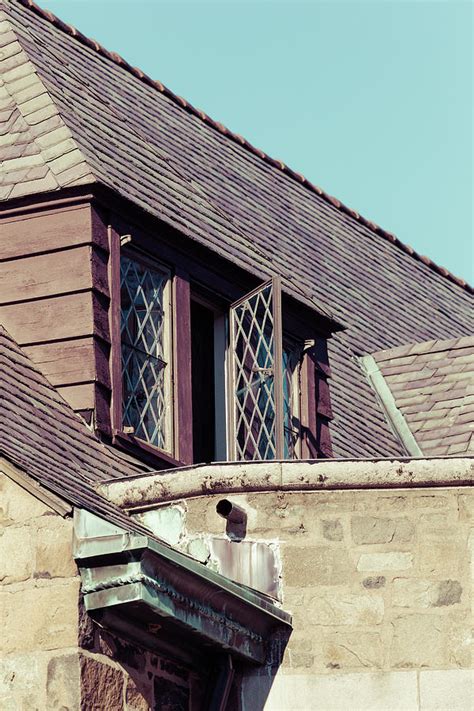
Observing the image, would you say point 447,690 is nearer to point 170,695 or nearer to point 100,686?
point 170,695

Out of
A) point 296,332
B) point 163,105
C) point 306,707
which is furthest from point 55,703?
point 163,105

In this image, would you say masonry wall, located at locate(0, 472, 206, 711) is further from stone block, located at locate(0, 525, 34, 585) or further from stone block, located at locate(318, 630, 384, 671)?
stone block, located at locate(318, 630, 384, 671)

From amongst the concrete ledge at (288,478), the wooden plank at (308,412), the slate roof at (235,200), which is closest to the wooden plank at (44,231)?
the slate roof at (235,200)

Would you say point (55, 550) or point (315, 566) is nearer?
point (55, 550)

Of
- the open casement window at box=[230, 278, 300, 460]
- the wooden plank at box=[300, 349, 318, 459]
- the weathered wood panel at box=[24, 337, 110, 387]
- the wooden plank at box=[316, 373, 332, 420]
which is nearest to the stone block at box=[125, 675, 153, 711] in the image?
the weathered wood panel at box=[24, 337, 110, 387]

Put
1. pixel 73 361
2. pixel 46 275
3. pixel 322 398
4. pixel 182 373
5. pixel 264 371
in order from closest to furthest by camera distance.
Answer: pixel 73 361
pixel 46 275
pixel 182 373
pixel 264 371
pixel 322 398

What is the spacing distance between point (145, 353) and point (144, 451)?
67 cm

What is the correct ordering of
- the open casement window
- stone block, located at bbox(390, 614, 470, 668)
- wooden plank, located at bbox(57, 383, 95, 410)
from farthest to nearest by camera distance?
the open casement window < wooden plank, located at bbox(57, 383, 95, 410) < stone block, located at bbox(390, 614, 470, 668)

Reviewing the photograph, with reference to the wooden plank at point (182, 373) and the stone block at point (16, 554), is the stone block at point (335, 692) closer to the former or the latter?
the stone block at point (16, 554)

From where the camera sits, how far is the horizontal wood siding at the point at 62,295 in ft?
32.2

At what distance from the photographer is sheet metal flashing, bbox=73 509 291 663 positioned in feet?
25.5

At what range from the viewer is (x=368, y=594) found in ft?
29.1

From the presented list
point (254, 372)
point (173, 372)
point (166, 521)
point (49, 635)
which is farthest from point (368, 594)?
point (254, 372)

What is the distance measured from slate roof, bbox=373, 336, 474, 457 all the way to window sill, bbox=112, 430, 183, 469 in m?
3.11
